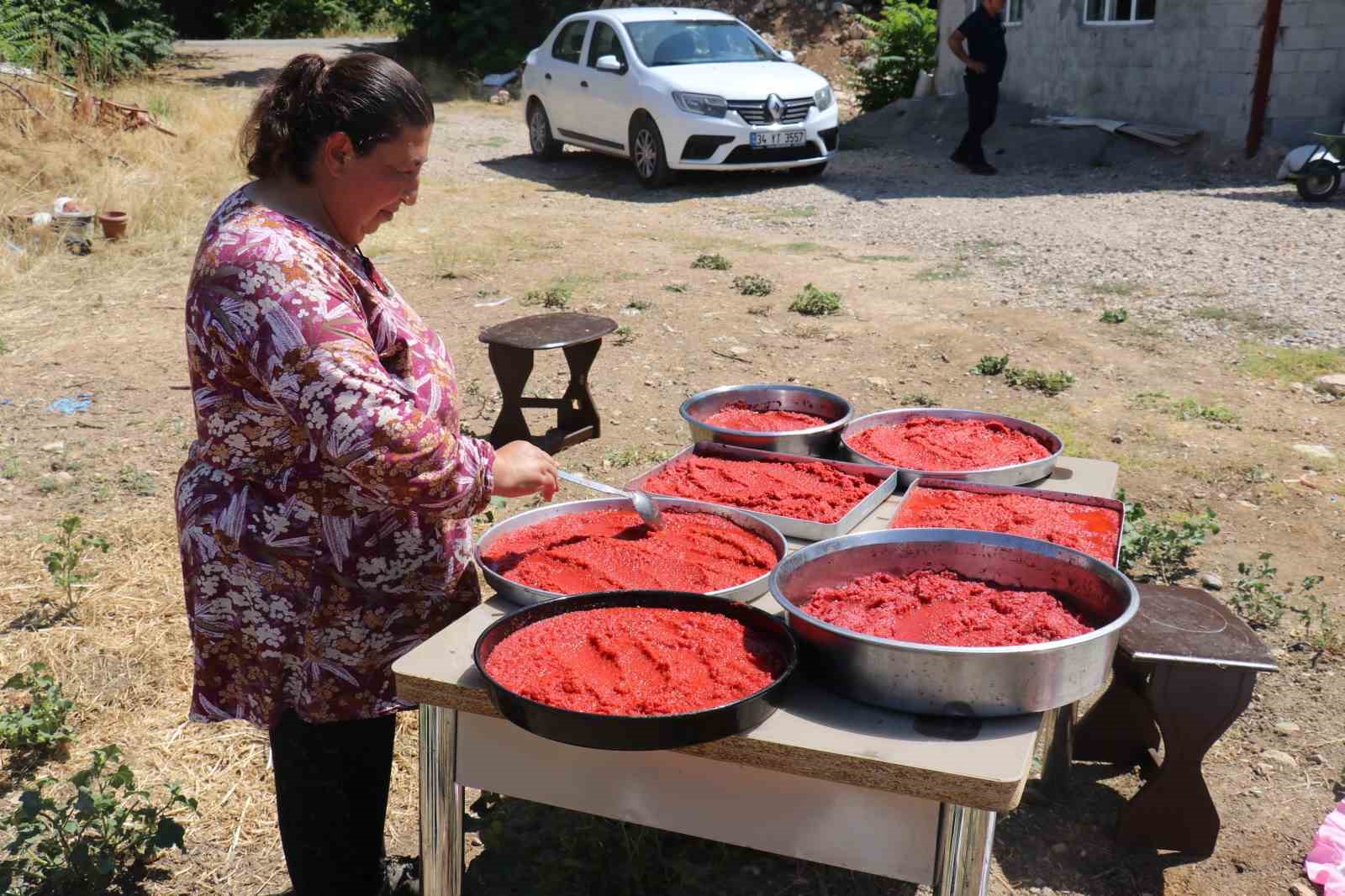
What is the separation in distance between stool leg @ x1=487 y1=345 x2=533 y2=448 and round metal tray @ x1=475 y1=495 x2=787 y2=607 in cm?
291

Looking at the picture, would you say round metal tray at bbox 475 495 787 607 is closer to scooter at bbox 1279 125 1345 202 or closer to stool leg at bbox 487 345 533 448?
stool leg at bbox 487 345 533 448

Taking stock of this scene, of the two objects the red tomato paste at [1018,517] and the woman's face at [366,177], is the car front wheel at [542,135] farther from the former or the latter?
the woman's face at [366,177]

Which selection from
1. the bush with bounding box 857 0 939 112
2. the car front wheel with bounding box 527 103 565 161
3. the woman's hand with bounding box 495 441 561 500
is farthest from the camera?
the bush with bounding box 857 0 939 112

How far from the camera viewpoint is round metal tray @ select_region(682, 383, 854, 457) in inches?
121

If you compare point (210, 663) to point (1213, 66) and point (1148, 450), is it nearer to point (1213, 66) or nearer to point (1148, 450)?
point (1148, 450)

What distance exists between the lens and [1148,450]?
5.57 m

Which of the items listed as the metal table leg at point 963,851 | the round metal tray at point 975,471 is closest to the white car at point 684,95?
the round metal tray at point 975,471

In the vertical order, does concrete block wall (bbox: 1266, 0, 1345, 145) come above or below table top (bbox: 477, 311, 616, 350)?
above

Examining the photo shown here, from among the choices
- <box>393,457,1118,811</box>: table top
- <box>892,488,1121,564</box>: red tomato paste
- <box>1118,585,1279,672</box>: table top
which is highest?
<box>892,488,1121,564</box>: red tomato paste

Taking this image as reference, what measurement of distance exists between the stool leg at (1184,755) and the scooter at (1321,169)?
9.63 meters

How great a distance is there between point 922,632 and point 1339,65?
12.9 metres

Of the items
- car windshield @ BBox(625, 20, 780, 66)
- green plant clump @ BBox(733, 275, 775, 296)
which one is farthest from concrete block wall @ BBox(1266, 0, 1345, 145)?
green plant clump @ BBox(733, 275, 775, 296)

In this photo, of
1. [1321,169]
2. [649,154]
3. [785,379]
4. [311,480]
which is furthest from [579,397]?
[1321,169]

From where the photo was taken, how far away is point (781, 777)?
185cm
